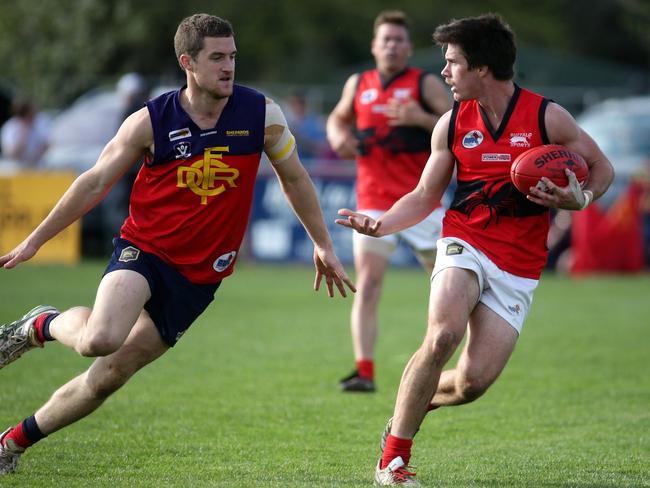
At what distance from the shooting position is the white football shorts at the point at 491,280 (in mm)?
5996

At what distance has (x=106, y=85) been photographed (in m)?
31.2

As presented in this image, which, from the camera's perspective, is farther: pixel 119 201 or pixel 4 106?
pixel 4 106

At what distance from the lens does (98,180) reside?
5918mm

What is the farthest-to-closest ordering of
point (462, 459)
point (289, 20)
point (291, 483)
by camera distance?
point (289, 20) < point (462, 459) < point (291, 483)

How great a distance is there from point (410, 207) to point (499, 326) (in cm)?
77

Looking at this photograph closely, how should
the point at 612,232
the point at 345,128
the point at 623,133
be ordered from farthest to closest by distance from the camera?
the point at 623,133, the point at 612,232, the point at 345,128

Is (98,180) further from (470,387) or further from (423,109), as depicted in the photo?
(423,109)

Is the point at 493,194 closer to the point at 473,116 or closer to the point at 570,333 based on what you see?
the point at 473,116

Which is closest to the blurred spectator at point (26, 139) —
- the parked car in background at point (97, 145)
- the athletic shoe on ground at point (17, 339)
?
the parked car in background at point (97, 145)

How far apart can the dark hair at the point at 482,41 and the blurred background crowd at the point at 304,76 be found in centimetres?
219

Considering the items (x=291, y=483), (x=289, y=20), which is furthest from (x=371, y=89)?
(x=289, y=20)

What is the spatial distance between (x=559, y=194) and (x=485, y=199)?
465 millimetres

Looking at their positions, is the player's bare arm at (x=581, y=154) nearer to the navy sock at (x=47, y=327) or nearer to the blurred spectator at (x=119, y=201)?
the navy sock at (x=47, y=327)

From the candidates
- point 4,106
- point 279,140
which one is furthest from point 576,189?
point 4,106
